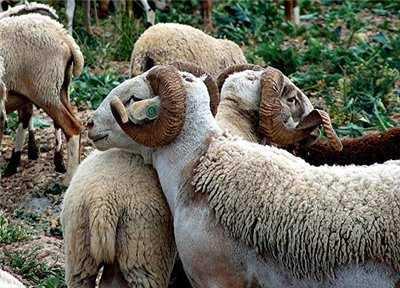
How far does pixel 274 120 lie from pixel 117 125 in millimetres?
1068

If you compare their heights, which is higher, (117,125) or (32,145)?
(117,125)

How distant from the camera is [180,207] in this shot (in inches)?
251

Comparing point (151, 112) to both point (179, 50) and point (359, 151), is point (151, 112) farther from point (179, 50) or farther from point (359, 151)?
point (179, 50)

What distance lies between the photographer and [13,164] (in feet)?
35.3

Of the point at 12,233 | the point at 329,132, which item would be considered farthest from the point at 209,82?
the point at 12,233

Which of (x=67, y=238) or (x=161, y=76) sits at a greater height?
(x=161, y=76)

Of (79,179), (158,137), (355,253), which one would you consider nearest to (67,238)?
(79,179)

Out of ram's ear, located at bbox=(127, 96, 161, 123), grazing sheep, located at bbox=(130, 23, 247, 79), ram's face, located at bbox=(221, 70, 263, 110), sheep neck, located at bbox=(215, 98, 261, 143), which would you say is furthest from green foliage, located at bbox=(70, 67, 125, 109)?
ram's ear, located at bbox=(127, 96, 161, 123)

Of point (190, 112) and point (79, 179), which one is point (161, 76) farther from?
point (79, 179)

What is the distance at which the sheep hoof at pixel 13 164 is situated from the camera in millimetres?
10719

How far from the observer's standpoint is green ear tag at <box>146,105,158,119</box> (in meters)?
6.57

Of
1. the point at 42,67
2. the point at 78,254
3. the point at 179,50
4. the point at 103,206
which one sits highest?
the point at 103,206

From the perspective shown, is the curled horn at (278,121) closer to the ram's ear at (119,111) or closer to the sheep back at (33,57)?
the ram's ear at (119,111)

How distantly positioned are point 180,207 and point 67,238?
30.3 inches
